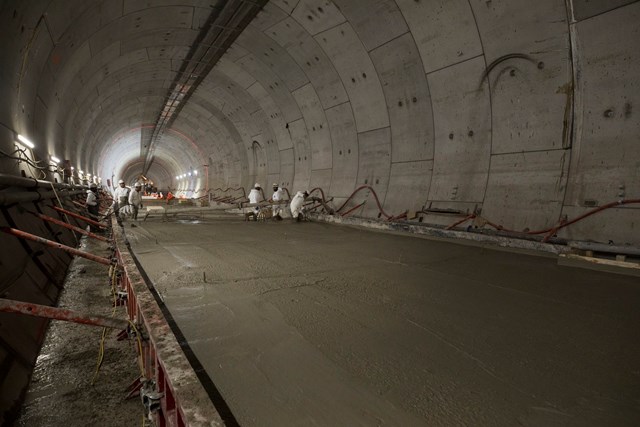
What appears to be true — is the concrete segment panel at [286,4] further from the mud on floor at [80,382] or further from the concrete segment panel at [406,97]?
the mud on floor at [80,382]

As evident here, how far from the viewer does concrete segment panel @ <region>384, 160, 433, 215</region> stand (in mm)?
8586

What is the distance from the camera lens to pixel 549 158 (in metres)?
6.33

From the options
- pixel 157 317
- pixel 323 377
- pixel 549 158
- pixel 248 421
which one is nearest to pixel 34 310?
pixel 157 317

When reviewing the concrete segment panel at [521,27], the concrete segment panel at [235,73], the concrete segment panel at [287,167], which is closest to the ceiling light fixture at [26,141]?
the concrete segment panel at [235,73]

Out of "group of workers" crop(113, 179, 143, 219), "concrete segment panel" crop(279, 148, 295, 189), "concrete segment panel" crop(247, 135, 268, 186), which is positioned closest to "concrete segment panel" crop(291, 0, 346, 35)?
"concrete segment panel" crop(279, 148, 295, 189)

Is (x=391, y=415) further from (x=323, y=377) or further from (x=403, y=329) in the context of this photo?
(x=403, y=329)

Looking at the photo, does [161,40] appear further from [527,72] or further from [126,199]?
[527,72]

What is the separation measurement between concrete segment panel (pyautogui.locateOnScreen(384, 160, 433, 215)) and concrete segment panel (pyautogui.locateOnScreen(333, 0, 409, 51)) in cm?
326

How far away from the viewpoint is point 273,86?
40.5ft

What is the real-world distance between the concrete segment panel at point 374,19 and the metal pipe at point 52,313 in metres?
7.89

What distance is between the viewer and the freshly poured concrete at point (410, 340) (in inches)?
66.9

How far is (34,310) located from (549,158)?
7796mm

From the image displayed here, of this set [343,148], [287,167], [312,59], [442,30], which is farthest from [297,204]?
[442,30]

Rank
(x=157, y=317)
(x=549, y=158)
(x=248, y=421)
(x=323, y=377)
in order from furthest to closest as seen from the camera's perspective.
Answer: (x=549, y=158) < (x=157, y=317) < (x=323, y=377) < (x=248, y=421)
